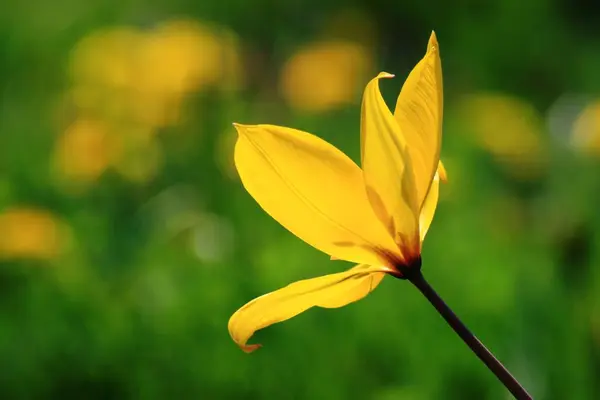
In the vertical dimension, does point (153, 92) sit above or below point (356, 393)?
above

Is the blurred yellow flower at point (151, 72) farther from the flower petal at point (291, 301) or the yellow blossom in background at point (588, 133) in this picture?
the flower petal at point (291, 301)

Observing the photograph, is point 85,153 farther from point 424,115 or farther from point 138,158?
point 424,115

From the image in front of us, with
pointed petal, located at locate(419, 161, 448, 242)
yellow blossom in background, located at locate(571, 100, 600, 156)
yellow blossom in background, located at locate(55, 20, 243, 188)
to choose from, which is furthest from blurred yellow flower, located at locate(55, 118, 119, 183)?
pointed petal, located at locate(419, 161, 448, 242)

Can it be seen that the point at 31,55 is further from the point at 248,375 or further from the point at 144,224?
the point at 248,375

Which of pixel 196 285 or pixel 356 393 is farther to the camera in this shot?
pixel 196 285

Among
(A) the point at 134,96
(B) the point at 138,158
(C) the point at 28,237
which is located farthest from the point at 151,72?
(C) the point at 28,237

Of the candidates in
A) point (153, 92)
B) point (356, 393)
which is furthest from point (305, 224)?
Result: point (153, 92)

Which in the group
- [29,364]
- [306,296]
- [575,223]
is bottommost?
[29,364]
